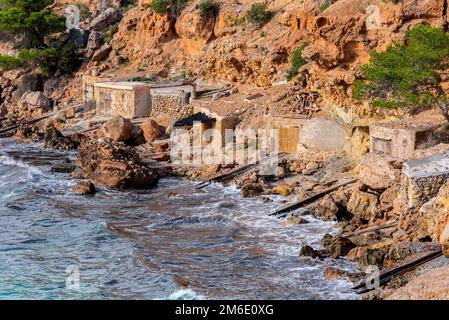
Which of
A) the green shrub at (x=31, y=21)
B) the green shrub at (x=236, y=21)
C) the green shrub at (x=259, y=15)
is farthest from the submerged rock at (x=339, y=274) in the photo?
the green shrub at (x=31, y=21)

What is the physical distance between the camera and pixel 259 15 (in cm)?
4300

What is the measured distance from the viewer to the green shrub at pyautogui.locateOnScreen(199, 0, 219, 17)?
4647 centimetres

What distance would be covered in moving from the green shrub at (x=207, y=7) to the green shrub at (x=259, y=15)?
13.1 ft

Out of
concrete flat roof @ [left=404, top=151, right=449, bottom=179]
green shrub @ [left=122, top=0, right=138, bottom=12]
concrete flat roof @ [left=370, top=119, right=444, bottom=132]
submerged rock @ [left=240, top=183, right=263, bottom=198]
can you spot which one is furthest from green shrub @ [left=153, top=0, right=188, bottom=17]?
concrete flat roof @ [left=404, top=151, right=449, bottom=179]

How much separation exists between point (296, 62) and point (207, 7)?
40.8ft

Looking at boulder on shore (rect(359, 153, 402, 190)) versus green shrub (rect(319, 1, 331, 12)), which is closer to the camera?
boulder on shore (rect(359, 153, 402, 190))

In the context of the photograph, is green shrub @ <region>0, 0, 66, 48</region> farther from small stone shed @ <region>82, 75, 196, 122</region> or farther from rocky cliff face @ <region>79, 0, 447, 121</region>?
small stone shed @ <region>82, 75, 196, 122</region>

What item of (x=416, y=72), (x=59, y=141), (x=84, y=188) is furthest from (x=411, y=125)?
(x=59, y=141)

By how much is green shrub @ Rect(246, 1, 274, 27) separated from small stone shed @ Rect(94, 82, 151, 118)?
7668 millimetres

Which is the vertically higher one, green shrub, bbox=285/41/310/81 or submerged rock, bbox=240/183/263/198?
green shrub, bbox=285/41/310/81

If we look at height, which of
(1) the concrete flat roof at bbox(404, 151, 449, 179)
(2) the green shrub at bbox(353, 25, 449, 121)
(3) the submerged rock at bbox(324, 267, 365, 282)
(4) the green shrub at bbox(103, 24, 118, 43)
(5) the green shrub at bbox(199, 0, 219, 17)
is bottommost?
Answer: (3) the submerged rock at bbox(324, 267, 365, 282)

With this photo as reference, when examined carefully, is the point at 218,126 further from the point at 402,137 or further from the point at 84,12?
the point at 84,12
